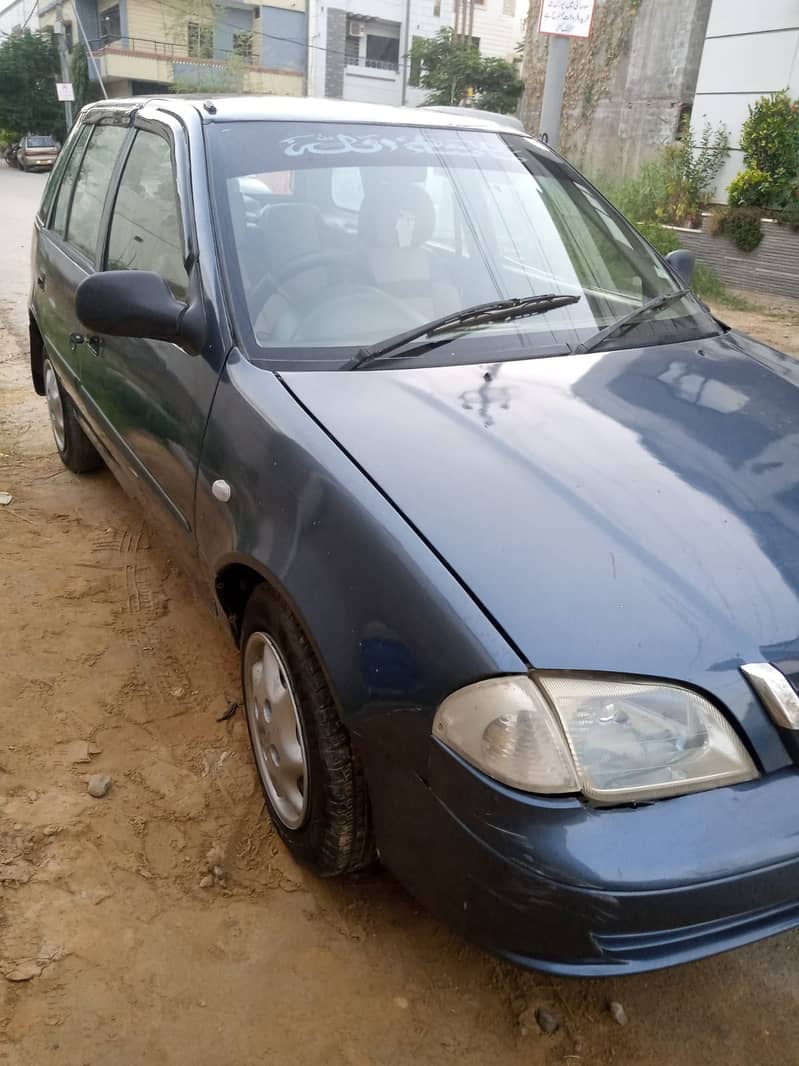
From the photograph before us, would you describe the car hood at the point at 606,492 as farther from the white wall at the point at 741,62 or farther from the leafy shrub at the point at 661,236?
the white wall at the point at 741,62

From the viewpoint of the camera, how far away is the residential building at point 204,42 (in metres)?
36.5

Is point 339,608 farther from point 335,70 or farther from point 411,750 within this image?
point 335,70

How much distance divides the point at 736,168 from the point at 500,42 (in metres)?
35.4

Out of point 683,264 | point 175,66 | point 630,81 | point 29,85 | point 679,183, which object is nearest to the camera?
point 683,264

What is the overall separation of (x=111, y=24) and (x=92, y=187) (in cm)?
4332

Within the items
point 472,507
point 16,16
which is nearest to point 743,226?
point 472,507

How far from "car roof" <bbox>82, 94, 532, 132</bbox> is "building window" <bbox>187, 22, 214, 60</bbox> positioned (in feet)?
129

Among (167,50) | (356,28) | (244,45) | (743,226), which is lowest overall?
(743,226)

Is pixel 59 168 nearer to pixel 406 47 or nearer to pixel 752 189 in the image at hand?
pixel 752 189

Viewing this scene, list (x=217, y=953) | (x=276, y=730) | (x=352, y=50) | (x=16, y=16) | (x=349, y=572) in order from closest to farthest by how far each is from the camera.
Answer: (x=349, y=572)
(x=217, y=953)
(x=276, y=730)
(x=352, y=50)
(x=16, y=16)

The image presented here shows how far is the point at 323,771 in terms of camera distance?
191 cm

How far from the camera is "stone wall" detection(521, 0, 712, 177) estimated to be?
483 inches

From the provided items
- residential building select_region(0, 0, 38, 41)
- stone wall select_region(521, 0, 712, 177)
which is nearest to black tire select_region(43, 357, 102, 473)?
stone wall select_region(521, 0, 712, 177)

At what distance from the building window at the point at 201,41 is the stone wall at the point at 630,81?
28020 mm
